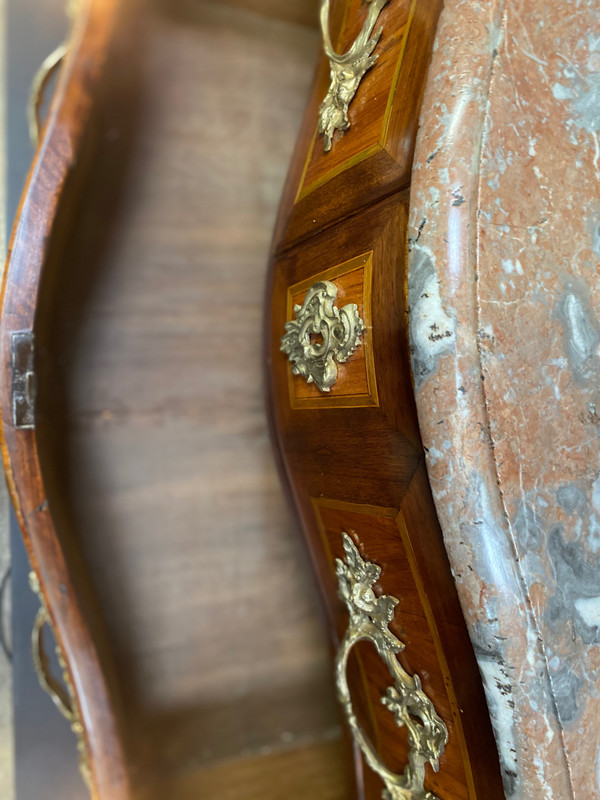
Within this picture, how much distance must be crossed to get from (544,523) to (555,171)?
0.28 metres

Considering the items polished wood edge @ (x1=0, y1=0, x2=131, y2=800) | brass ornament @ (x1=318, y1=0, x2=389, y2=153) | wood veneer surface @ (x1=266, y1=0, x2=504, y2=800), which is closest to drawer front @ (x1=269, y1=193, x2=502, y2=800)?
wood veneer surface @ (x1=266, y1=0, x2=504, y2=800)

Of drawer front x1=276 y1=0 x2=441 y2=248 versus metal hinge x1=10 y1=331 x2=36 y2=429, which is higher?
drawer front x1=276 y1=0 x2=441 y2=248

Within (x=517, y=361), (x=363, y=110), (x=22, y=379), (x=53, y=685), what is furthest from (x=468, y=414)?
(x=53, y=685)

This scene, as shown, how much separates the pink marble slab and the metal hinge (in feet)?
1.59

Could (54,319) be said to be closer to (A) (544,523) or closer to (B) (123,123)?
(B) (123,123)

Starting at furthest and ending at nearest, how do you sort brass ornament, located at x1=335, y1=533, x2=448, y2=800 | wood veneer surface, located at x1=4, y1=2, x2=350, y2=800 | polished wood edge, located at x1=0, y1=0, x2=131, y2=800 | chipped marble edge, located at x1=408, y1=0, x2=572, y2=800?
wood veneer surface, located at x1=4, y1=2, x2=350, y2=800
polished wood edge, located at x1=0, y1=0, x2=131, y2=800
brass ornament, located at x1=335, y1=533, x2=448, y2=800
chipped marble edge, located at x1=408, y1=0, x2=572, y2=800

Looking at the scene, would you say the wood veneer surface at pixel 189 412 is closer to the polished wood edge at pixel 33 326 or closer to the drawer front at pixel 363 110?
the polished wood edge at pixel 33 326

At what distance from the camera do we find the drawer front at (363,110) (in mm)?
484

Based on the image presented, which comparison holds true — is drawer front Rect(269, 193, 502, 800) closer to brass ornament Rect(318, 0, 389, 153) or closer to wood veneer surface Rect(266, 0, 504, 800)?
wood veneer surface Rect(266, 0, 504, 800)

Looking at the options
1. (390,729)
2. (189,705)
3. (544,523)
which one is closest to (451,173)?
(544,523)

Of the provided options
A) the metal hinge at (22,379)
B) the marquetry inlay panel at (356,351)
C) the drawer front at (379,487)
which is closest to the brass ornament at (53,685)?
the metal hinge at (22,379)

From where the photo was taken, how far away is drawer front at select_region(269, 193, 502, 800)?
1.56 feet

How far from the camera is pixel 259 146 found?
38.9 inches

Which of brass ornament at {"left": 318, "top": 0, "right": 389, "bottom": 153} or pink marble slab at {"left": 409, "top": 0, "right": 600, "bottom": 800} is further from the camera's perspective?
brass ornament at {"left": 318, "top": 0, "right": 389, "bottom": 153}
